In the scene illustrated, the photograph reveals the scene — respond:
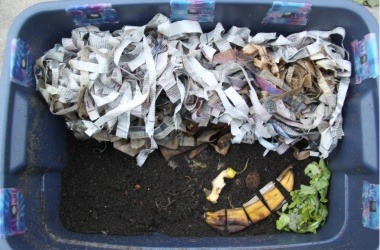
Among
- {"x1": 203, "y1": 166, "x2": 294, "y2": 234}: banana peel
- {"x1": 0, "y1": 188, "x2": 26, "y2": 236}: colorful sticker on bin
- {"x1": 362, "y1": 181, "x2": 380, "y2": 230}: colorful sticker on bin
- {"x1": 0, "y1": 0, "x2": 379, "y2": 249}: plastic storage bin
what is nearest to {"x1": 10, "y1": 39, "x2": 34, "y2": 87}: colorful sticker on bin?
{"x1": 0, "y1": 0, "x2": 379, "y2": 249}: plastic storage bin

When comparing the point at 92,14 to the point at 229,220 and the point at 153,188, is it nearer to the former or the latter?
the point at 153,188

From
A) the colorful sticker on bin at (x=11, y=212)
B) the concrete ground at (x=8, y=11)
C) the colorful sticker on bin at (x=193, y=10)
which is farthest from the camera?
the concrete ground at (x=8, y=11)

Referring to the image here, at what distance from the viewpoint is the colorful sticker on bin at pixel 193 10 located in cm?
124

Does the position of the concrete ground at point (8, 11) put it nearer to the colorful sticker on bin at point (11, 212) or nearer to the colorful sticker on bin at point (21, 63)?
the colorful sticker on bin at point (21, 63)

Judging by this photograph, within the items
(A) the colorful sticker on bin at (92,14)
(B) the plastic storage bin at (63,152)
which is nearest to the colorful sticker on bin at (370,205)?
(B) the plastic storage bin at (63,152)

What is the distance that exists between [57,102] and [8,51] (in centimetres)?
17

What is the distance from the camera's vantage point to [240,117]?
126cm

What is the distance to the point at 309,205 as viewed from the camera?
4.32 feet

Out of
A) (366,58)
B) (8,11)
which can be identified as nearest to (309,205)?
(366,58)

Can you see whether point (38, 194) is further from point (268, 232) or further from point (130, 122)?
point (268, 232)

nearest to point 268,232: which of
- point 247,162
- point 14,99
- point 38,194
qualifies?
point 247,162

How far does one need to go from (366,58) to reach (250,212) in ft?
1.61

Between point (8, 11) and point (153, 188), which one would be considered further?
point (8, 11)

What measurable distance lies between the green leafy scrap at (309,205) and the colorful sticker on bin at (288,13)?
38cm
